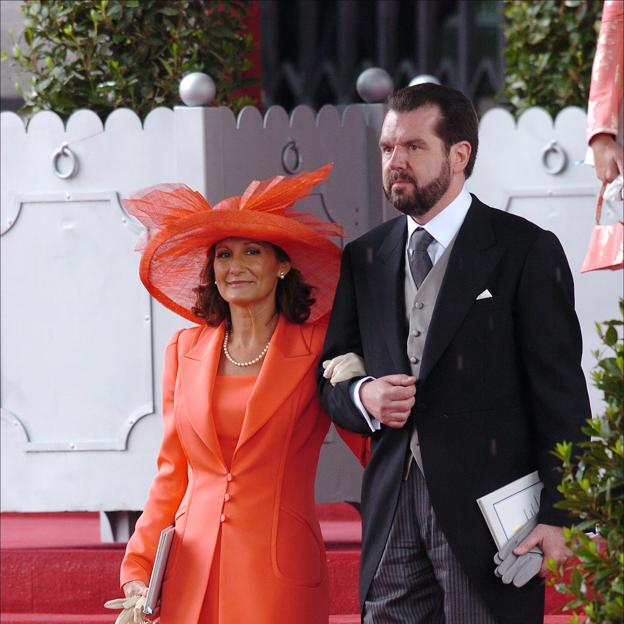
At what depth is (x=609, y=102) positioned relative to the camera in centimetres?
315

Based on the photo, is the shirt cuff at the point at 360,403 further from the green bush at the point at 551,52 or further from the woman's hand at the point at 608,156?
the green bush at the point at 551,52

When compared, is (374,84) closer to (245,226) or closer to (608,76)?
(245,226)

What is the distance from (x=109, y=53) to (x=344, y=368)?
103 inches

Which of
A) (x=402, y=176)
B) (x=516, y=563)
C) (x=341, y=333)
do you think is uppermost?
(x=402, y=176)

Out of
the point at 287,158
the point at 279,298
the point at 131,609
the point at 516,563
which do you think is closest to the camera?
the point at 516,563

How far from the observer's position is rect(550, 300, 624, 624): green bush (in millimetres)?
2434

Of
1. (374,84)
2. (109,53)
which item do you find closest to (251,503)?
(374,84)

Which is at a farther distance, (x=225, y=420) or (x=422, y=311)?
(x=225, y=420)

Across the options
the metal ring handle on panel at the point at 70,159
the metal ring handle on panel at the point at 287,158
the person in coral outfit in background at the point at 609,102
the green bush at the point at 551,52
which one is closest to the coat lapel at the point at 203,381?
the person in coral outfit in background at the point at 609,102

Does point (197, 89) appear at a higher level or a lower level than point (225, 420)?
higher

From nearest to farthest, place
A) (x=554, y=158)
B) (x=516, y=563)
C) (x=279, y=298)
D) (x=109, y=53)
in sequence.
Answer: (x=516, y=563), (x=279, y=298), (x=554, y=158), (x=109, y=53)

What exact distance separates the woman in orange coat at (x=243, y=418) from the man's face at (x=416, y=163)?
1.72 feet

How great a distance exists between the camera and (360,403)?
319 centimetres

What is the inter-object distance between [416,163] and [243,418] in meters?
0.82
